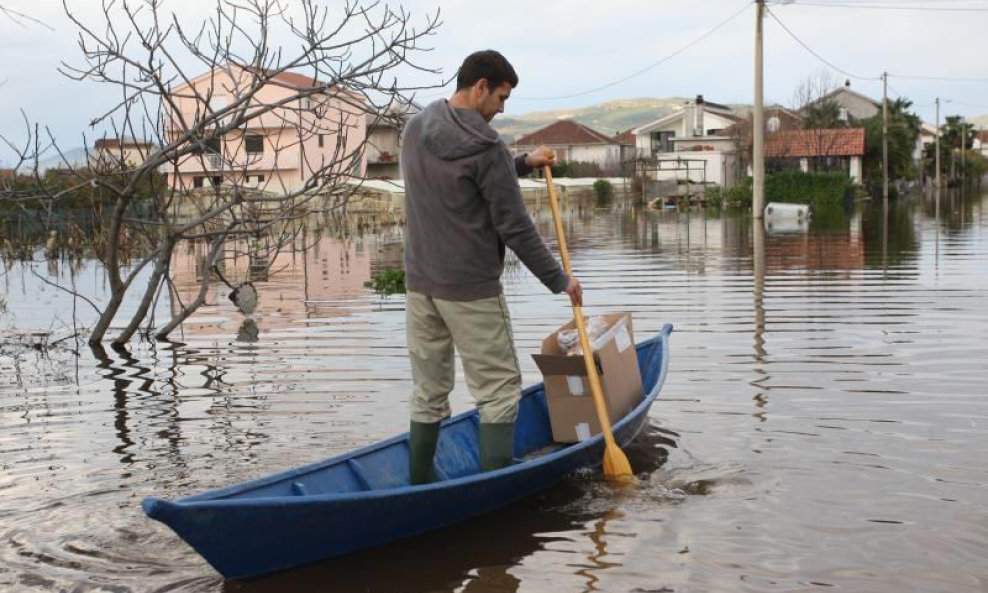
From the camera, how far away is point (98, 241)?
1892cm

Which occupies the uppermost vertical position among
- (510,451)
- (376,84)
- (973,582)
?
(376,84)

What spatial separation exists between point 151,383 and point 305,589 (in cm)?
540

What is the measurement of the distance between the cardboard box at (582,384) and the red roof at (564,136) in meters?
79.2

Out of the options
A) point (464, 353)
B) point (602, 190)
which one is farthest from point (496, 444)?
point (602, 190)

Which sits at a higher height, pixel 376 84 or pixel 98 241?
pixel 376 84

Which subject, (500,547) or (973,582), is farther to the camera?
(500,547)

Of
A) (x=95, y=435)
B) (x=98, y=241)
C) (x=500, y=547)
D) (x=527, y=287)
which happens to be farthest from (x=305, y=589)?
(x=98, y=241)

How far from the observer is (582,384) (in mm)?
7289

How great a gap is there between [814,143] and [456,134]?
57047mm

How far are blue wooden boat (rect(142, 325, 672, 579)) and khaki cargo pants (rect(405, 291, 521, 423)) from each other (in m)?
0.35

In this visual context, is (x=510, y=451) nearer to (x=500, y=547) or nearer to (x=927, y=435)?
(x=500, y=547)

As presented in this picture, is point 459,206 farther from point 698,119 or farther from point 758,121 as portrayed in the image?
point 698,119

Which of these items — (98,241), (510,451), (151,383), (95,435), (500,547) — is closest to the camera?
(500,547)

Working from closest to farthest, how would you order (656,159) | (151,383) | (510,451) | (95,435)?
(510,451)
(95,435)
(151,383)
(656,159)
